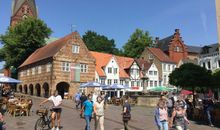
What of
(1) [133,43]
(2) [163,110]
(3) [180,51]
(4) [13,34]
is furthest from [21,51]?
(2) [163,110]

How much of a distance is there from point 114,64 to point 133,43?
19.8m

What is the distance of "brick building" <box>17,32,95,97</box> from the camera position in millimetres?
45562

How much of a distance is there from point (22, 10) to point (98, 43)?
31761 millimetres

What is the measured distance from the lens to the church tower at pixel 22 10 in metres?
89.3

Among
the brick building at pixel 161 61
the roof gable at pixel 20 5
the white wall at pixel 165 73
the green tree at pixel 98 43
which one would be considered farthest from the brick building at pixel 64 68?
the roof gable at pixel 20 5

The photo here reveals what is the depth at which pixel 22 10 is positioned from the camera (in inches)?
3570

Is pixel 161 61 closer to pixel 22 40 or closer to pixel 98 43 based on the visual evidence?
pixel 98 43

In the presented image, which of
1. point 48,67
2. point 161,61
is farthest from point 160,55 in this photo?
point 48,67

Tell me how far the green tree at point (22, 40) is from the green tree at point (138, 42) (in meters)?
20.9

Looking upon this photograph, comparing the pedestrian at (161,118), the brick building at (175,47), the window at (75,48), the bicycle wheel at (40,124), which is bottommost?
the bicycle wheel at (40,124)

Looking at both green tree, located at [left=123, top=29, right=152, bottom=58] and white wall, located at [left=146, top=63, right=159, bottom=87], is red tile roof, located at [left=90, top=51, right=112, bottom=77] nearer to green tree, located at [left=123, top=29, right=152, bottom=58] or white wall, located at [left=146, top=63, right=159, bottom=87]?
white wall, located at [left=146, top=63, right=159, bottom=87]

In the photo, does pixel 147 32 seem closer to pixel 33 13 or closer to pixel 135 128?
pixel 33 13

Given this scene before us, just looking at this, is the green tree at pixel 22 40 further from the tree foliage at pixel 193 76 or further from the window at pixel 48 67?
the tree foliage at pixel 193 76

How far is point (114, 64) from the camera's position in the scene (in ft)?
179
